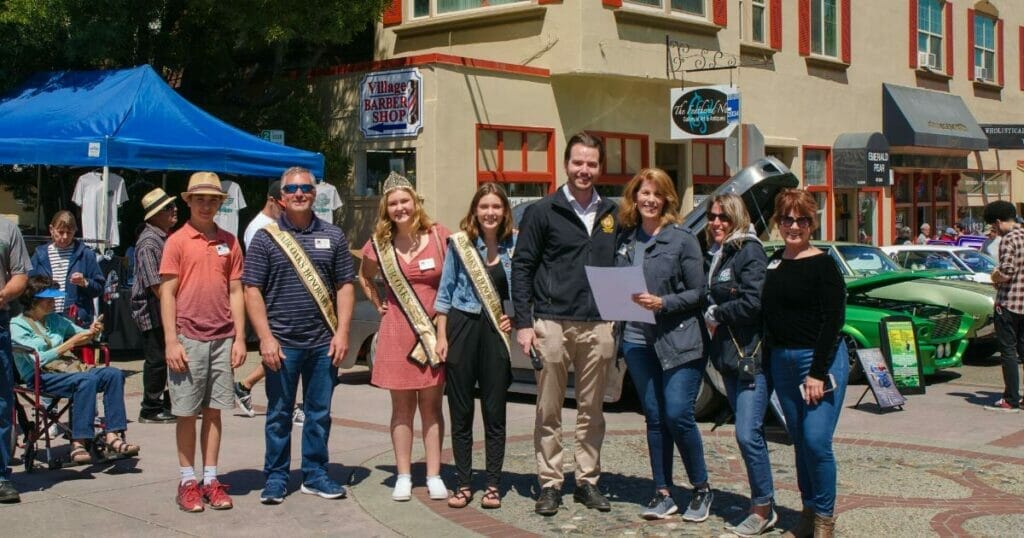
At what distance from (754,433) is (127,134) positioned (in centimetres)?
944

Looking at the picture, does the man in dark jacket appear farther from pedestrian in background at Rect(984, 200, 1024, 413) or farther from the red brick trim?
the red brick trim

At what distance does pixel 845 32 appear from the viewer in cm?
2547

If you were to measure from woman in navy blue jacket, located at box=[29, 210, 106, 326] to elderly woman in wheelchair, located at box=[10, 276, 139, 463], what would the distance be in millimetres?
2499

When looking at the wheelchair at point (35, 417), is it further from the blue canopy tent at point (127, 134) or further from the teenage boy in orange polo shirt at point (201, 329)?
the blue canopy tent at point (127, 134)

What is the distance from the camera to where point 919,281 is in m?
13.4

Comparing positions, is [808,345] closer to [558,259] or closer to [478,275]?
[558,259]

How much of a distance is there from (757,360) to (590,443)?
1.15 meters

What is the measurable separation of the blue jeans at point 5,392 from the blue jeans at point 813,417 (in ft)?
14.3

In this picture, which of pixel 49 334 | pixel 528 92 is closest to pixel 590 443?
pixel 49 334

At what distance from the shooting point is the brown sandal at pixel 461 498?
262 inches

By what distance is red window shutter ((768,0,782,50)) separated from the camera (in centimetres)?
2309

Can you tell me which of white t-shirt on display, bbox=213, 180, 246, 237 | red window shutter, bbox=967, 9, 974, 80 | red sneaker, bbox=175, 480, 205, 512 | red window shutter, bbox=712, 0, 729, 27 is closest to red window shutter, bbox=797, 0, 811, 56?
red window shutter, bbox=712, 0, 729, 27

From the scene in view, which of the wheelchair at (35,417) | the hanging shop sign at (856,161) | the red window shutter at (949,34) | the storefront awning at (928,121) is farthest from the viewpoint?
the red window shutter at (949,34)

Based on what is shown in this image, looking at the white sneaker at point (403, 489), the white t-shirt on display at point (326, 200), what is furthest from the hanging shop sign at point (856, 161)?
the white sneaker at point (403, 489)
